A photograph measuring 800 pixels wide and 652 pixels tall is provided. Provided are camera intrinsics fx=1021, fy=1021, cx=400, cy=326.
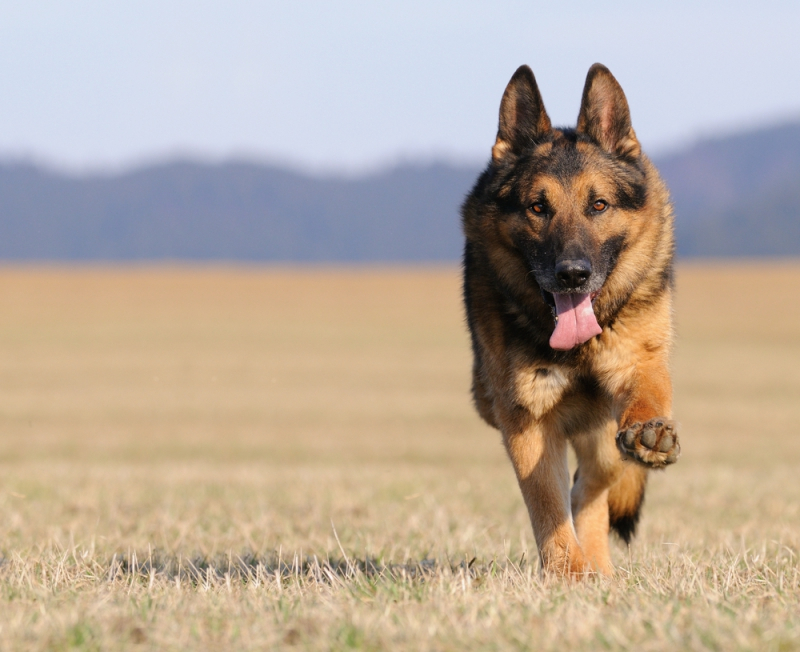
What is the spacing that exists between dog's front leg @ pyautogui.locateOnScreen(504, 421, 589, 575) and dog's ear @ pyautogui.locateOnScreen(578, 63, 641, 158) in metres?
1.52

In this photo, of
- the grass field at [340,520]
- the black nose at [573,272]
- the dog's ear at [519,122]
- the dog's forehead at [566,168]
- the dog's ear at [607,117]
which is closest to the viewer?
the grass field at [340,520]

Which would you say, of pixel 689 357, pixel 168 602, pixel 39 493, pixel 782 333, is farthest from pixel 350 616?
pixel 782 333

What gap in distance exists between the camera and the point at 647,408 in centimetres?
447

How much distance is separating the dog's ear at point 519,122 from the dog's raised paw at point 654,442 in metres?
1.80

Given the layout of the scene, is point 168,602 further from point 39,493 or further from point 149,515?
point 39,493

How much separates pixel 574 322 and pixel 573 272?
27cm

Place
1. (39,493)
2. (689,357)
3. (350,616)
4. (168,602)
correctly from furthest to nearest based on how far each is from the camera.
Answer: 1. (689,357)
2. (39,493)
3. (168,602)
4. (350,616)

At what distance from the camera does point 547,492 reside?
482 centimetres

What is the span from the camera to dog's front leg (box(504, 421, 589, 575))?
4.73 meters

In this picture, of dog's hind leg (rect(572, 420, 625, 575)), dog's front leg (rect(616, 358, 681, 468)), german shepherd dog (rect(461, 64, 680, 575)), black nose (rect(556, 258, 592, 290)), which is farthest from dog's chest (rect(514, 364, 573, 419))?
dog's hind leg (rect(572, 420, 625, 575))

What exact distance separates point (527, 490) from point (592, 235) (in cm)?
125

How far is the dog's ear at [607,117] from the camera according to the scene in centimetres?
523

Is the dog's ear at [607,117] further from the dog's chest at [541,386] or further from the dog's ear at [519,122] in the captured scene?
the dog's chest at [541,386]

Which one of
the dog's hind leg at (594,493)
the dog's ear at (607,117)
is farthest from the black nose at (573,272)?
the dog's hind leg at (594,493)
